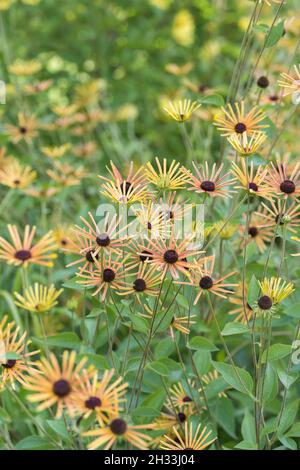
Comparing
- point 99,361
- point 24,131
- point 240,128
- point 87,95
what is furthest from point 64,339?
point 87,95

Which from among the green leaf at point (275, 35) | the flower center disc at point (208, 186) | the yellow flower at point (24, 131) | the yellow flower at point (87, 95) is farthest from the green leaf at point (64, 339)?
the yellow flower at point (87, 95)

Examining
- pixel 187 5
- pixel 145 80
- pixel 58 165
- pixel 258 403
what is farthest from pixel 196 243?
pixel 187 5

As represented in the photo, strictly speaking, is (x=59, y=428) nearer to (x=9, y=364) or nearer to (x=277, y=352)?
(x=9, y=364)

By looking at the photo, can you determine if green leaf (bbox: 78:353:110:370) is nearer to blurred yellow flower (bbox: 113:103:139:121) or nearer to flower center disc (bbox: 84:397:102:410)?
flower center disc (bbox: 84:397:102:410)

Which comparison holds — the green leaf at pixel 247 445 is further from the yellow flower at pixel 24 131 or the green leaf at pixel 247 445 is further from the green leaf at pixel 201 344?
the yellow flower at pixel 24 131

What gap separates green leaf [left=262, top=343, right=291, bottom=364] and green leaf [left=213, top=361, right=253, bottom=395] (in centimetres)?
4

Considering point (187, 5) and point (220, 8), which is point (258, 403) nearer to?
point (220, 8)

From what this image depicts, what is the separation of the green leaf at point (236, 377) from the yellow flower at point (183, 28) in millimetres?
1922

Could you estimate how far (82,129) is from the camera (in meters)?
2.04

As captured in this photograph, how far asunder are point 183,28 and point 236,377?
2.01 meters

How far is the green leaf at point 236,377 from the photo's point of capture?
94cm

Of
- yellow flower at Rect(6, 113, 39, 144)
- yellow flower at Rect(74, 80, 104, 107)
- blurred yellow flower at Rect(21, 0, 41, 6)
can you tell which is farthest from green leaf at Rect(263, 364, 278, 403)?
blurred yellow flower at Rect(21, 0, 41, 6)

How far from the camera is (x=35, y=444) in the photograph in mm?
1009

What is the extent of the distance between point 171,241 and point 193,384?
0.41 m
